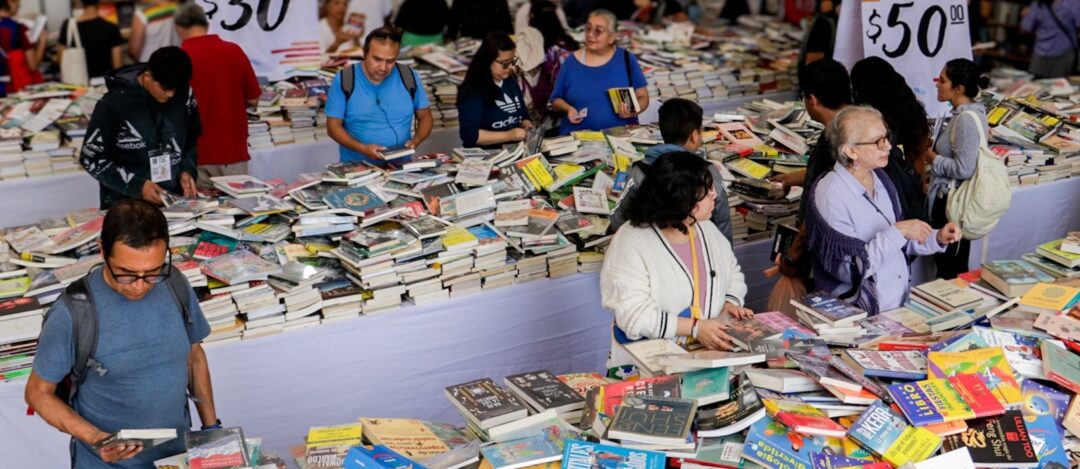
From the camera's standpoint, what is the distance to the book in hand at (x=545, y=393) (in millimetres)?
3012

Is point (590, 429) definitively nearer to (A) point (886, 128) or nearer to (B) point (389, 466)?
(B) point (389, 466)

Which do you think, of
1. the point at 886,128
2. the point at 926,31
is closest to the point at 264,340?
the point at 886,128

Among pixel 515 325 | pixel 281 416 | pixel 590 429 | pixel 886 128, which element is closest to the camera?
pixel 590 429

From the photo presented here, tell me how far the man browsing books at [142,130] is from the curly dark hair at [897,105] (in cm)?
281

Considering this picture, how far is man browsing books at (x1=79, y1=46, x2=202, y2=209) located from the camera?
14.7ft

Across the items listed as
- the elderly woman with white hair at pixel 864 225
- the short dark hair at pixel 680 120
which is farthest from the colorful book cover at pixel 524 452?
the short dark hair at pixel 680 120

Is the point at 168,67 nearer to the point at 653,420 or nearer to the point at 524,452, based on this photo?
the point at 524,452

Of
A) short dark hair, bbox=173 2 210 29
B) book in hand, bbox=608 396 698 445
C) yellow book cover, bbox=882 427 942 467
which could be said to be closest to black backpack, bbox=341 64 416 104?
short dark hair, bbox=173 2 210 29

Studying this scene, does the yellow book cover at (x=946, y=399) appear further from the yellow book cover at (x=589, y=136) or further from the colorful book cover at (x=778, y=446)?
the yellow book cover at (x=589, y=136)

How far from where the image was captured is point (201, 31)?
18.9ft

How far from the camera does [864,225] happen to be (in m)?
3.84

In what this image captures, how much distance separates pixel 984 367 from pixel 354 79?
3032 mm

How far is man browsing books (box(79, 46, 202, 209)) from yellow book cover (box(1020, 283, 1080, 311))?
3330 millimetres

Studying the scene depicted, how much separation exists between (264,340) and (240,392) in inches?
8.3
